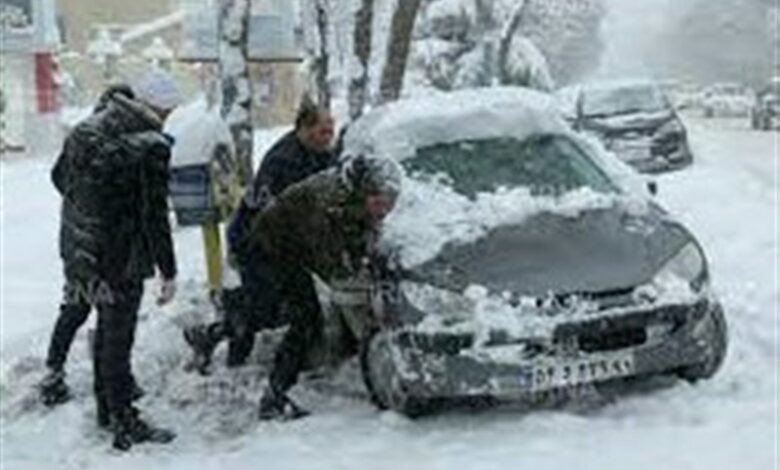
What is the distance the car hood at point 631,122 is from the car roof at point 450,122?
1435 centimetres

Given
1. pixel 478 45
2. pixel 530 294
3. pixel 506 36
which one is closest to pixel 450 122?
pixel 530 294

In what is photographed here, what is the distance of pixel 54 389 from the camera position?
Result: 924cm

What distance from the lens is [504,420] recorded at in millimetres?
8266

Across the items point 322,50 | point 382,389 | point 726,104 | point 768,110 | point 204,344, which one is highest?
point 322,50

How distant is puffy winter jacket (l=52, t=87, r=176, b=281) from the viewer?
806 centimetres

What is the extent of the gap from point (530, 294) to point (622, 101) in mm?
17857

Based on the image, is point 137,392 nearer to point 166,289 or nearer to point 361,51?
point 166,289

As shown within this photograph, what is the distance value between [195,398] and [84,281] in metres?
1.05

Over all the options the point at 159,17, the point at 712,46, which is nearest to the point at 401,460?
the point at 159,17

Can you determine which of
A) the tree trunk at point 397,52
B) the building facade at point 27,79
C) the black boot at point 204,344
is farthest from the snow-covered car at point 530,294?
the building facade at point 27,79

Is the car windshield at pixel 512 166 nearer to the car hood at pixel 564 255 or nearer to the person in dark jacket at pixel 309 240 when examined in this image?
the car hood at pixel 564 255

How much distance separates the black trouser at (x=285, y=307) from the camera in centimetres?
851

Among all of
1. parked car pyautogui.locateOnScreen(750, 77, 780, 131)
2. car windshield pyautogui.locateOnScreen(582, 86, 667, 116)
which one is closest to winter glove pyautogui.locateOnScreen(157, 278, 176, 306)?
car windshield pyautogui.locateOnScreen(582, 86, 667, 116)

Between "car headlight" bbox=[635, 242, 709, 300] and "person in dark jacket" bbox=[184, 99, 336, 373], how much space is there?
193 cm
